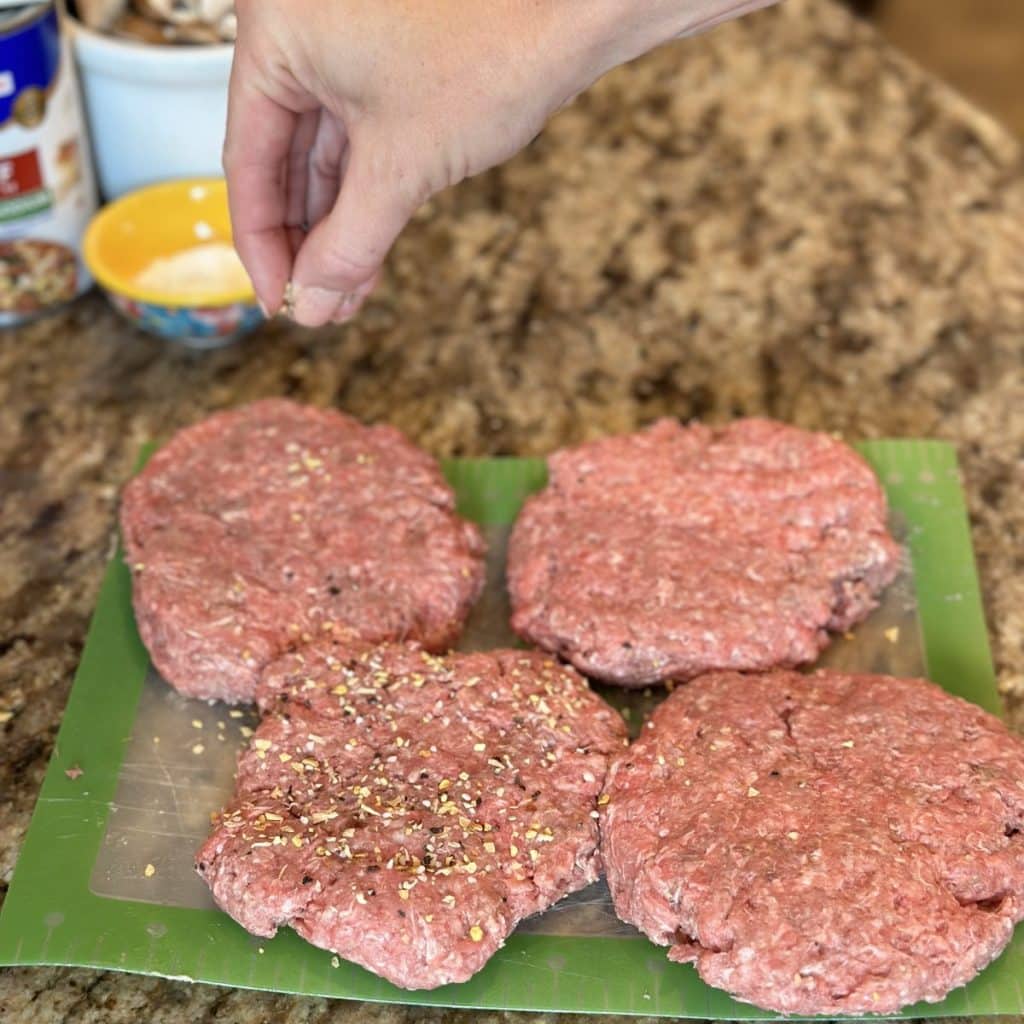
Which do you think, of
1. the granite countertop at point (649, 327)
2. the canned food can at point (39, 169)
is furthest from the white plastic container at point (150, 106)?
the granite countertop at point (649, 327)

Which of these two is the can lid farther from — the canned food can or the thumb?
the thumb

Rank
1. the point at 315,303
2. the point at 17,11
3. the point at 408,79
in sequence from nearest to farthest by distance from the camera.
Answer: the point at 408,79
the point at 315,303
the point at 17,11

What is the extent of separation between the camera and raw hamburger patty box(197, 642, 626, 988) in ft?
6.15

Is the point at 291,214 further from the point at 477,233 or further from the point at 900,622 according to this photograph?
the point at 900,622

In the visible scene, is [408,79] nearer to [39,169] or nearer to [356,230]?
[356,230]

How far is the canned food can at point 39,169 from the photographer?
2.69 metres

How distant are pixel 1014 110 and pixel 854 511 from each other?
14.0ft

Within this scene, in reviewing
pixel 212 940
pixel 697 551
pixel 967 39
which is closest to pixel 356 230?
pixel 697 551

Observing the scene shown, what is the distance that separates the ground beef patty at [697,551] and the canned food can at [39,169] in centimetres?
124

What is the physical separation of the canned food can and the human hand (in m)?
0.75

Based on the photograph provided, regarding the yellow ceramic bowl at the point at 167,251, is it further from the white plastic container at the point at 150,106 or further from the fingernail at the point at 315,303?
the fingernail at the point at 315,303

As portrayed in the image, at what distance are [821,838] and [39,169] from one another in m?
2.05

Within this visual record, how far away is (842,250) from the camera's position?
3314mm

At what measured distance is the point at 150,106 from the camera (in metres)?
2.98
